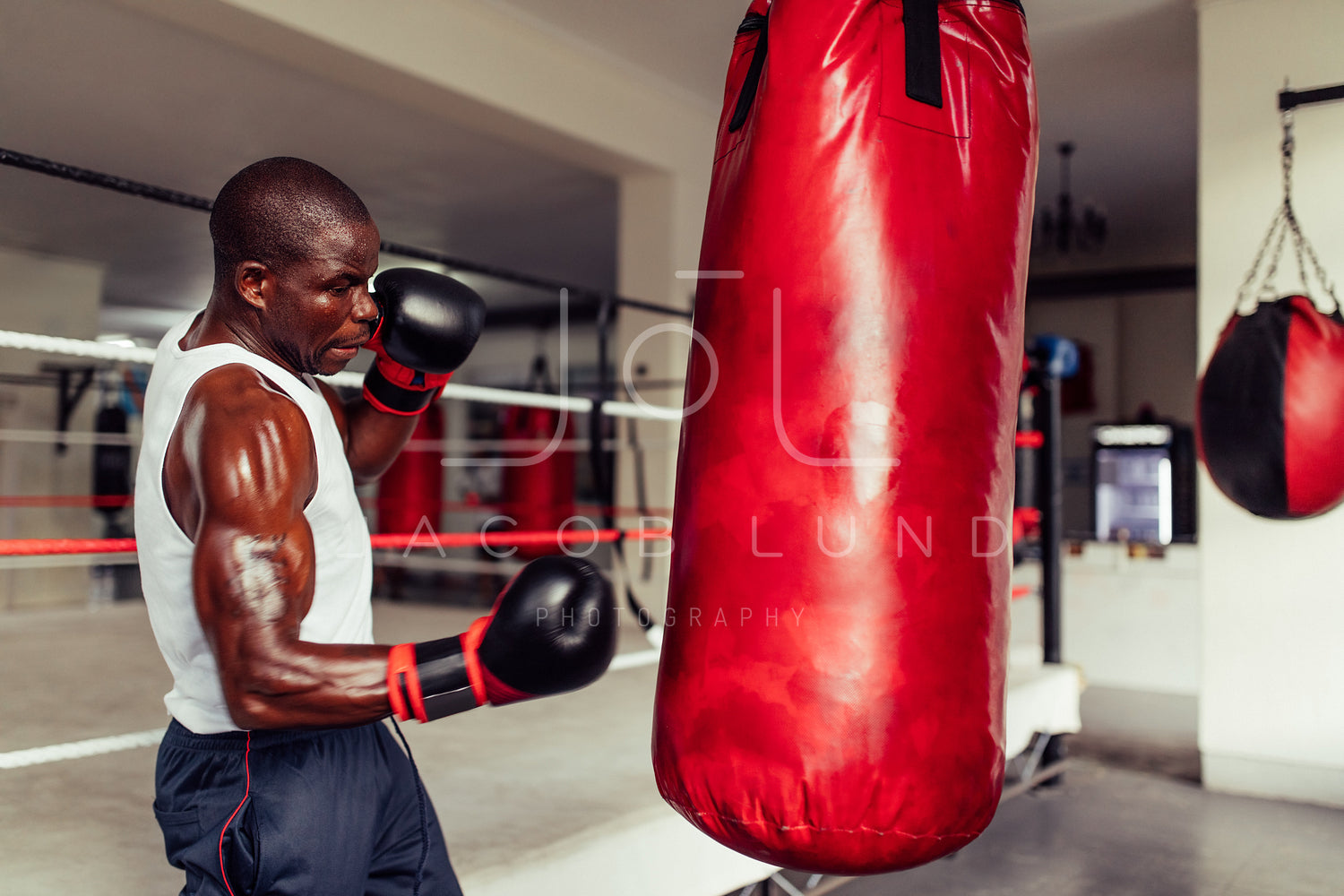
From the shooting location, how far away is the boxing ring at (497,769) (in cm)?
138

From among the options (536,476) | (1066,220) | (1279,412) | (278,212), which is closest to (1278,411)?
(1279,412)

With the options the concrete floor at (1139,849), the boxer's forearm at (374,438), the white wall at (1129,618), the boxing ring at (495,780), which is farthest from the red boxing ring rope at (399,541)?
the white wall at (1129,618)

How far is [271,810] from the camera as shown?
0.90m

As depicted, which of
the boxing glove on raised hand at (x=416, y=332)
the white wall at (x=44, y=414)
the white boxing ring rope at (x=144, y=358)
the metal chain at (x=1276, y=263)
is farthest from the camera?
the white wall at (x=44, y=414)

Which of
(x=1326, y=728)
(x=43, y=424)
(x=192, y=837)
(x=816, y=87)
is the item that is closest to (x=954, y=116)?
(x=816, y=87)

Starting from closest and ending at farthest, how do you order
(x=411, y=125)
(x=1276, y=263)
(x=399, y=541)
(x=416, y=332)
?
(x=416, y=332), (x=399, y=541), (x=1276, y=263), (x=411, y=125)

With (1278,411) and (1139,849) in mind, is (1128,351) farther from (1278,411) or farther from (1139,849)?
(1278,411)

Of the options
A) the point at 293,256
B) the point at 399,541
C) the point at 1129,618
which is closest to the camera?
the point at 293,256

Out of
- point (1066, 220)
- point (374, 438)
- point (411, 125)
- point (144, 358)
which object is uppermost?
point (411, 125)

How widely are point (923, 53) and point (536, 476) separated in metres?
5.79

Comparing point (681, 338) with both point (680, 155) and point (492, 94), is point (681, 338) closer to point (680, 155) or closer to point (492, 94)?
point (680, 155)

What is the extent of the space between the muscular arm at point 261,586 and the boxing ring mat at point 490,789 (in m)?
0.57

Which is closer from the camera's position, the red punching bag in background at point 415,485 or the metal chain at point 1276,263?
the metal chain at point 1276,263

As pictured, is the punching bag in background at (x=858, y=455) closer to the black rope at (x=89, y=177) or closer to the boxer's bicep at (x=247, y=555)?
the boxer's bicep at (x=247, y=555)
